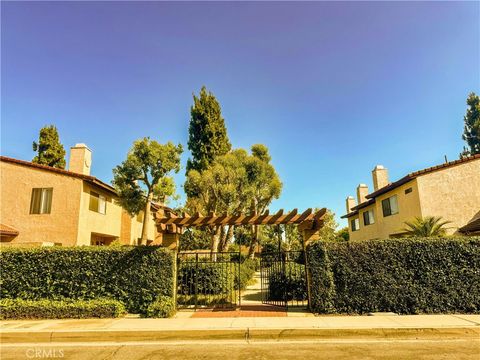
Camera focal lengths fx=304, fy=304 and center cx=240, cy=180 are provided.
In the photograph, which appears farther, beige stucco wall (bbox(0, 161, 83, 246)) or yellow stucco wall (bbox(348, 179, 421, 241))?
beige stucco wall (bbox(0, 161, 83, 246))

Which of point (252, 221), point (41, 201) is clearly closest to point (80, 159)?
point (41, 201)

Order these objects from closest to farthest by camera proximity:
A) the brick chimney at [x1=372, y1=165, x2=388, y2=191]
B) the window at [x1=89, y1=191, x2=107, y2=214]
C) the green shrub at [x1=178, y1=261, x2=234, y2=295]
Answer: the green shrub at [x1=178, y1=261, x2=234, y2=295]
the window at [x1=89, y1=191, x2=107, y2=214]
the brick chimney at [x1=372, y1=165, x2=388, y2=191]

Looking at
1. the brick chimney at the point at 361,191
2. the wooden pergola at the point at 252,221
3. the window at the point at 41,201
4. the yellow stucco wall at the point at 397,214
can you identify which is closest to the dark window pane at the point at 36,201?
the window at the point at 41,201

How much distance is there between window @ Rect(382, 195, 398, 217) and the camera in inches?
816

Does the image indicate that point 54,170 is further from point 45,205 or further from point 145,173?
point 145,173

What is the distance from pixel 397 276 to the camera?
9.41 meters

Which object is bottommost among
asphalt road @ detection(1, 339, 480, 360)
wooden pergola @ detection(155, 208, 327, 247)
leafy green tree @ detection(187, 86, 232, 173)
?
asphalt road @ detection(1, 339, 480, 360)

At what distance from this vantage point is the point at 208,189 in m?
22.1

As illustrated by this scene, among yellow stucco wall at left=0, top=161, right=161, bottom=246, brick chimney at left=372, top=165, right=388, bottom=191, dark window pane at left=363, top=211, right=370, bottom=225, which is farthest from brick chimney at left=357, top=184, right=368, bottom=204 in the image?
yellow stucco wall at left=0, top=161, right=161, bottom=246

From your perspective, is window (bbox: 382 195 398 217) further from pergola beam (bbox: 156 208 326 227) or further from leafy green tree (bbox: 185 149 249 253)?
pergola beam (bbox: 156 208 326 227)

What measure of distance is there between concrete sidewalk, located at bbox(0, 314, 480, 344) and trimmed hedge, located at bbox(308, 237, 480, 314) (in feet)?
3.49

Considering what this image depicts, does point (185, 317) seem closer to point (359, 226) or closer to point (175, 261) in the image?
point (175, 261)

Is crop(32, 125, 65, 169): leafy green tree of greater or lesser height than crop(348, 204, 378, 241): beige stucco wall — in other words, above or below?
above

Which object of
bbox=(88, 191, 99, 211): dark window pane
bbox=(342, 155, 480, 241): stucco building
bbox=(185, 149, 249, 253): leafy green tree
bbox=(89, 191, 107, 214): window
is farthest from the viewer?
bbox=(185, 149, 249, 253): leafy green tree
